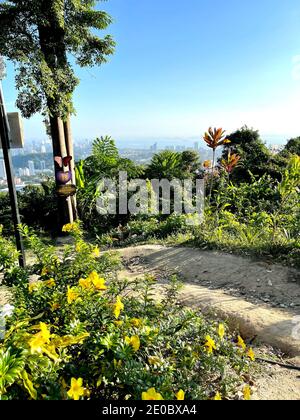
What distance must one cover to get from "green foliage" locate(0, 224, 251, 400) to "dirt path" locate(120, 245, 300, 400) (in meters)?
0.33

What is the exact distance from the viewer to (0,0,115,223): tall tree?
574cm

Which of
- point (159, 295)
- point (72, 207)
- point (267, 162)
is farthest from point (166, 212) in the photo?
point (267, 162)

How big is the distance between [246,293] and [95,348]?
2.70 metres

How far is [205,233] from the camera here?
5688 mm

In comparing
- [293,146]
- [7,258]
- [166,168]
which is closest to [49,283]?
[7,258]

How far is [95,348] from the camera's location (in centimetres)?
145

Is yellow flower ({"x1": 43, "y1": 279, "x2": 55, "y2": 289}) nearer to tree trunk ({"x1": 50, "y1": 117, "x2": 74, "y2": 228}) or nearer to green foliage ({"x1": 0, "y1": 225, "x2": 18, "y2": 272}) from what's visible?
green foliage ({"x1": 0, "y1": 225, "x2": 18, "y2": 272})

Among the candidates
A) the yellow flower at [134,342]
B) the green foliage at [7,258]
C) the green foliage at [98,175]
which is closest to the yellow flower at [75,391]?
the yellow flower at [134,342]

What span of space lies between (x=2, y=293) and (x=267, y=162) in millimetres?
10110
